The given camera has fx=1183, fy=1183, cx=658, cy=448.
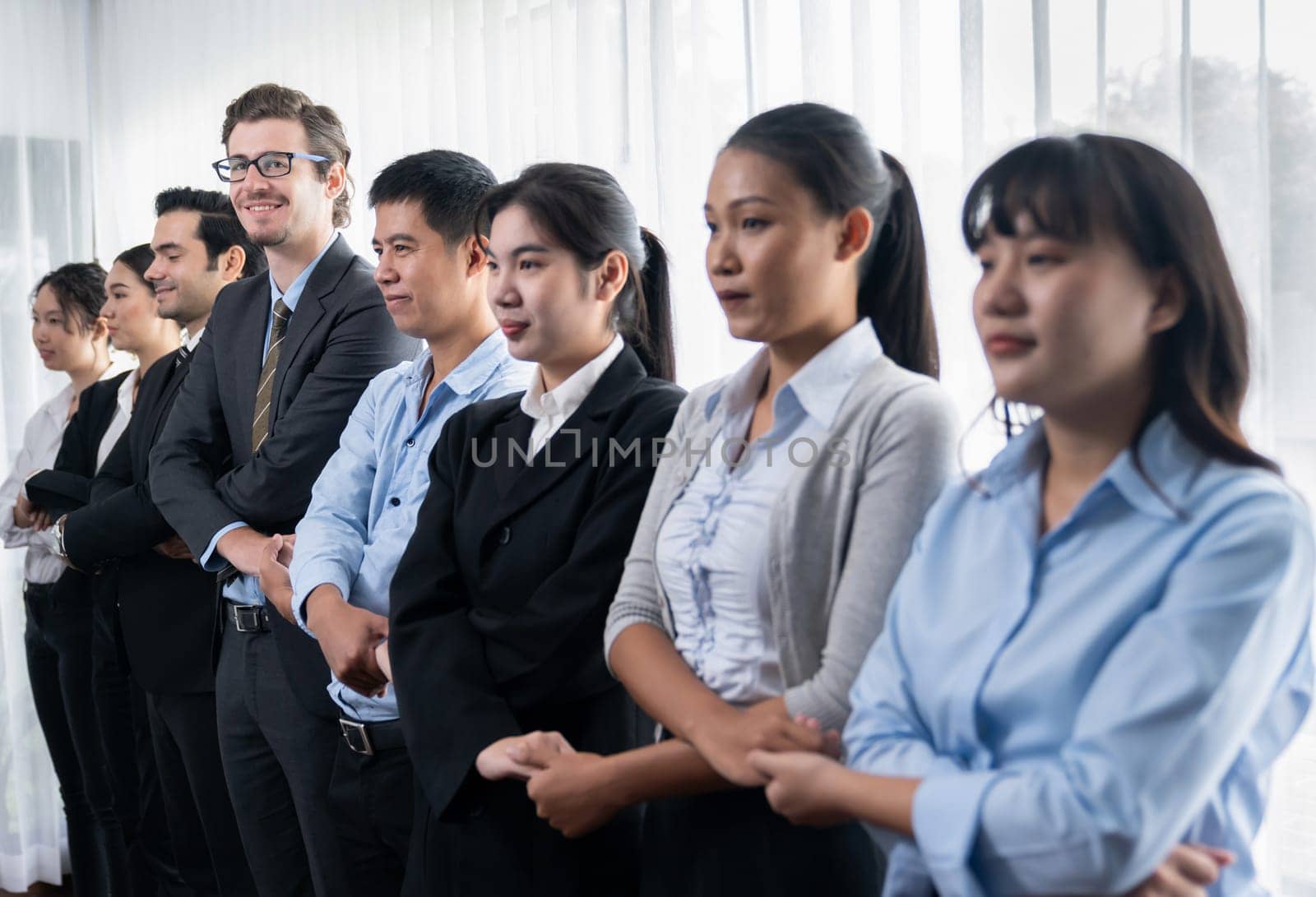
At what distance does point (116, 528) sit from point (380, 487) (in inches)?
37.7

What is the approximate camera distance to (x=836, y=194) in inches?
50.9

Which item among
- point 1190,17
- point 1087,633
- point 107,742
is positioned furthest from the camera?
point 107,742

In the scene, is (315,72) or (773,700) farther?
(315,72)

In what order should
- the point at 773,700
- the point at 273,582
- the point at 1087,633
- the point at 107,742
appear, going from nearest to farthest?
1. the point at 1087,633
2. the point at 773,700
3. the point at 273,582
4. the point at 107,742

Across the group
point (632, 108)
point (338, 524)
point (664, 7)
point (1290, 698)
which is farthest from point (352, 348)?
point (1290, 698)

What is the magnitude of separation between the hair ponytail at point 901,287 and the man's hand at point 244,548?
1271 millimetres

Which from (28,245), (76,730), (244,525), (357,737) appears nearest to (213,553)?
(244,525)

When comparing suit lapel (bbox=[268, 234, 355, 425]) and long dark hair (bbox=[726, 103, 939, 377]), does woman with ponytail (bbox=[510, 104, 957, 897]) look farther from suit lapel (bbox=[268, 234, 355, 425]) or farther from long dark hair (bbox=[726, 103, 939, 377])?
suit lapel (bbox=[268, 234, 355, 425])

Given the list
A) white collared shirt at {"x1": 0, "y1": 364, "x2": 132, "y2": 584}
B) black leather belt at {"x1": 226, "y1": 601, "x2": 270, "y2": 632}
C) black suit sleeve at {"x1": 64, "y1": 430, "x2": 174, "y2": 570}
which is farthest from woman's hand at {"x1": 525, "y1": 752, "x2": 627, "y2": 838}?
white collared shirt at {"x1": 0, "y1": 364, "x2": 132, "y2": 584}

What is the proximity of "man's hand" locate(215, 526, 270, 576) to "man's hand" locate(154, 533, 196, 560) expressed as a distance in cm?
37

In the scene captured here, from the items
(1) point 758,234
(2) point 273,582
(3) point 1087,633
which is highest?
(1) point 758,234

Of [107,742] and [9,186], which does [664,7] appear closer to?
[107,742]

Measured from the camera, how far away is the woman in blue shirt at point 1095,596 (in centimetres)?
90

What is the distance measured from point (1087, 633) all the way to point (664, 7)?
69.3 inches
